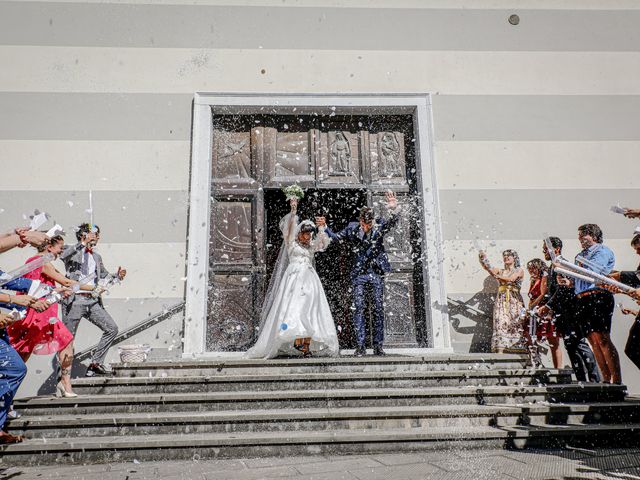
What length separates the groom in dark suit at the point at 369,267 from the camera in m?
6.36

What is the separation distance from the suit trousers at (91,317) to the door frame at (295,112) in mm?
1136

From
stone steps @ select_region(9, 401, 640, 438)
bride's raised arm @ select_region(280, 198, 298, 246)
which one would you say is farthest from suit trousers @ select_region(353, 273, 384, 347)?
stone steps @ select_region(9, 401, 640, 438)

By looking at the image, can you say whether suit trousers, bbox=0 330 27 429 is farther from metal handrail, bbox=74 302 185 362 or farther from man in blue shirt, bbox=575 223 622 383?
man in blue shirt, bbox=575 223 622 383

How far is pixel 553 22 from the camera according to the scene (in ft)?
26.7

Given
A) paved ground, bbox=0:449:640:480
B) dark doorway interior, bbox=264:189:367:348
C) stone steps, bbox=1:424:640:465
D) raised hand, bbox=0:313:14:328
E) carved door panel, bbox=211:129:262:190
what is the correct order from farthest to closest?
dark doorway interior, bbox=264:189:367:348
carved door panel, bbox=211:129:262:190
stone steps, bbox=1:424:640:465
raised hand, bbox=0:313:14:328
paved ground, bbox=0:449:640:480

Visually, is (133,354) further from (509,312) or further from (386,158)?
(509,312)

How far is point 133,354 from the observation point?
242 inches

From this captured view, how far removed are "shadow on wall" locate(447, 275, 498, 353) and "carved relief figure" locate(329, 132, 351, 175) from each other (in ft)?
8.84

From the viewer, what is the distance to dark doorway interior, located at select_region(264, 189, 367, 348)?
8.91 metres

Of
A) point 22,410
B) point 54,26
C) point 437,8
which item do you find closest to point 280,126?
point 437,8

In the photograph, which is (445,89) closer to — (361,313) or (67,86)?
(361,313)

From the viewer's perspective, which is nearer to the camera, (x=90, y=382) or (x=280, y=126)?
(x=90, y=382)

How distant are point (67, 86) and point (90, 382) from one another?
4.81 meters

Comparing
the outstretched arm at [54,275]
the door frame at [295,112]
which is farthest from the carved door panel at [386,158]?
the outstretched arm at [54,275]
